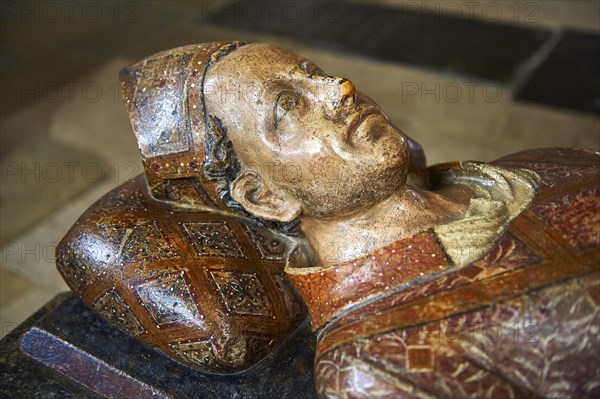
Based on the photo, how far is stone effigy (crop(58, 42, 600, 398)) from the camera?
243cm

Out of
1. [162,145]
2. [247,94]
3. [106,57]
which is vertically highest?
[247,94]

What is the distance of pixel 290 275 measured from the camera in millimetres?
2826

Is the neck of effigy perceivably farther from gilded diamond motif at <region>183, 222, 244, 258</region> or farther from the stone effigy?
gilded diamond motif at <region>183, 222, 244, 258</region>

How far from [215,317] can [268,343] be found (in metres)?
0.26

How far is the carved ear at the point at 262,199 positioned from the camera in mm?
2885

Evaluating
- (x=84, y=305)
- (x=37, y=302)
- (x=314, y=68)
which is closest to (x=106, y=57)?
(x=37, y=302)

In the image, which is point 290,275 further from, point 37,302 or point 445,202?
point 37,302

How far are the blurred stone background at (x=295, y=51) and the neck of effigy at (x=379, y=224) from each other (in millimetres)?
2566

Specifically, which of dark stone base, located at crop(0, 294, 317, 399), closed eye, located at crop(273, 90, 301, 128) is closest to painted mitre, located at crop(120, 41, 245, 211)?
closed eye, located at crop(273, 90, 301, 128)

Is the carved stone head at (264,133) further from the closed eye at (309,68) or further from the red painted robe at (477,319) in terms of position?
the red painted robe at (477,319)

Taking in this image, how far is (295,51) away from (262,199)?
449 centimetres

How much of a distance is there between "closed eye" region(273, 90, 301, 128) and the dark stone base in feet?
2.87

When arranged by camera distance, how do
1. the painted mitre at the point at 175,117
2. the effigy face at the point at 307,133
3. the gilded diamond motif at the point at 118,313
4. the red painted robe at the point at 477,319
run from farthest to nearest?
the gilded diamond motif at the point at 118,313 → the painted mitre at the point at 175,117 → the effigy face at the point at 307,133 → the red painted robe at the point at 477,319

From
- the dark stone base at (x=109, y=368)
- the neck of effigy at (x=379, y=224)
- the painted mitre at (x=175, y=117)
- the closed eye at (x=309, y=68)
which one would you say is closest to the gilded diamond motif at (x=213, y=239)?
the painted mitre at (x=175, y=117)
